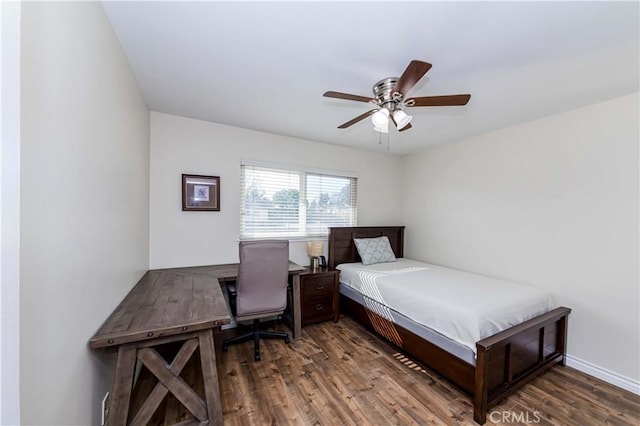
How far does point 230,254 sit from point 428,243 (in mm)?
2905

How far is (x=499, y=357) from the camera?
75.7 inches

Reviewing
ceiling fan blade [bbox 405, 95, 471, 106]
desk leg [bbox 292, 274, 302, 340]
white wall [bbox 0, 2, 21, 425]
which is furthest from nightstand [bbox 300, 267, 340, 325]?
white wall [bbox 0, 2, 21, 425]

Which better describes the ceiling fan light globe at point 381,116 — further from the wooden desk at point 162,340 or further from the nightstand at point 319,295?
the nightstand at point 319,295

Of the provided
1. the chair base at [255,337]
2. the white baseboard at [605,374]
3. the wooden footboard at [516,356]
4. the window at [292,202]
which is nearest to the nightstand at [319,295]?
the chair base at [255,337]

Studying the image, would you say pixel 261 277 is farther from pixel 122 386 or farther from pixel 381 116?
pixel 381 116

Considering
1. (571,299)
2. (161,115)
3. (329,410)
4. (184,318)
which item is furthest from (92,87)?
(571,299)

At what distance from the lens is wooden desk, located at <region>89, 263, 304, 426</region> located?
1.36 meters

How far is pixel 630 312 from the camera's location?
2152 millimetres

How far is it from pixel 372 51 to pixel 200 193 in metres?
2.30

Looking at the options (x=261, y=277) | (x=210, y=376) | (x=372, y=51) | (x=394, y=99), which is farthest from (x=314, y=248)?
(x=372, y=51)

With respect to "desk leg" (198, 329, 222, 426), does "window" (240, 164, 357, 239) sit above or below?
above

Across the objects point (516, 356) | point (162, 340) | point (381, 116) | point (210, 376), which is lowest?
point (516, 356)

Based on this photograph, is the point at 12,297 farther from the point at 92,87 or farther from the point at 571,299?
the point at 571,299

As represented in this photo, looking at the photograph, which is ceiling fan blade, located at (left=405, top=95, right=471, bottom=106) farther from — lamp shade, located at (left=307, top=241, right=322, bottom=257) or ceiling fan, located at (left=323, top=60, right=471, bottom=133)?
lamp shade, located at (left=307, top=241, right=322, bottom=257)
